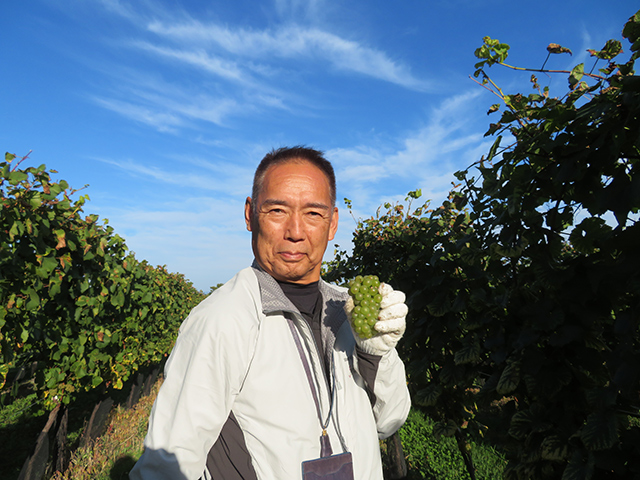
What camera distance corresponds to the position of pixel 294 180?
1.94 m

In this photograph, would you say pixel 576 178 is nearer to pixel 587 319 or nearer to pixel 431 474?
pixel 587 319

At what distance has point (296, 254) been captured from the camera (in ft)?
6.38

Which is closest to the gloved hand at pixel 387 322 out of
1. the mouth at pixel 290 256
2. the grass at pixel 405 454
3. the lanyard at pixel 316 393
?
the lanyard at pixel 316 393

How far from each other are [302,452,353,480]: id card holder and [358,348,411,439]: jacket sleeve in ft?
1.25

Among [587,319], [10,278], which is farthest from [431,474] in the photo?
[10,278]

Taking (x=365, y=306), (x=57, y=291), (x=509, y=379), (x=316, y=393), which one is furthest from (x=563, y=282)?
(x=57, y=291)

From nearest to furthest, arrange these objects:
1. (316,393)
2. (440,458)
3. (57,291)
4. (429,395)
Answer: (316,393) < (429,395) < (57,291) < (440,458)

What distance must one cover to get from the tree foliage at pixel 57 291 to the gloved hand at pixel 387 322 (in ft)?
11.3

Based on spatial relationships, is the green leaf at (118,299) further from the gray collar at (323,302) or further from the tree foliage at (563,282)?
the tree foliage at (563,282)

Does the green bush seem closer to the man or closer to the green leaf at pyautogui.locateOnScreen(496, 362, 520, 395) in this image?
the green leaf at pyautogui.locateOnScreen(496, 362, 520, 395)

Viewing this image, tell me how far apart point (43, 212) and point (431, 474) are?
598 centimetres

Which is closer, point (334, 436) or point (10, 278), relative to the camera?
point (334, 436)

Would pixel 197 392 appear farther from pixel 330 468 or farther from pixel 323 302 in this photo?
pixel 323 302

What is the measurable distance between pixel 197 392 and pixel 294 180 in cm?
107
